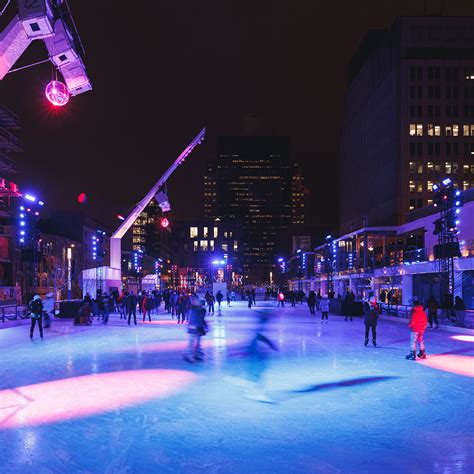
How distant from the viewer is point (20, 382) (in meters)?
9.51

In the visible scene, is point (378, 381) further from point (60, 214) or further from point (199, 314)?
point (60, 214)

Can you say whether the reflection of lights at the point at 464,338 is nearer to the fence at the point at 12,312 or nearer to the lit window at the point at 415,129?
the fence at the point at 12,312

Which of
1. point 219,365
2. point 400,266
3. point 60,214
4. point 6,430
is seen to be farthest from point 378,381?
point 60,214

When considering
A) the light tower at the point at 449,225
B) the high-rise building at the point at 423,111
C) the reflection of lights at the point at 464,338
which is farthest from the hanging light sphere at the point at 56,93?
the high-rise building at the point at 423,111

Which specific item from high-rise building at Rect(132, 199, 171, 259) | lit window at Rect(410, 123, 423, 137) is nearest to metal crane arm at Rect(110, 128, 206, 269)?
lit window at Rect(410, 123, 423, 137)

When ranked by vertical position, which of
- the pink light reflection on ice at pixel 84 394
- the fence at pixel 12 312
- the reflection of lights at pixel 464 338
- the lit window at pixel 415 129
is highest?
the lit window at pixel 415 129

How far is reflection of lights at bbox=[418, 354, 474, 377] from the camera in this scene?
1107 centimetres

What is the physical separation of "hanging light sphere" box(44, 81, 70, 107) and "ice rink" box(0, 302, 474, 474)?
20.3 ft

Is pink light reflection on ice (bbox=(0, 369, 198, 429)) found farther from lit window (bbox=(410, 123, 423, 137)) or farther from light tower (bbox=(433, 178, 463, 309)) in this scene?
lit window (bbox=(410, 123, 423, 137))

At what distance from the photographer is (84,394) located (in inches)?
332

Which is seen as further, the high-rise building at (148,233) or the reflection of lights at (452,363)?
the high-rise building at (148,233)

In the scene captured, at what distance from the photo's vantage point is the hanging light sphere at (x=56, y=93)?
12.2 metres

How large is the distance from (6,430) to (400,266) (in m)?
37.9

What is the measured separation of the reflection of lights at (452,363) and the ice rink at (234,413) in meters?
0.03
